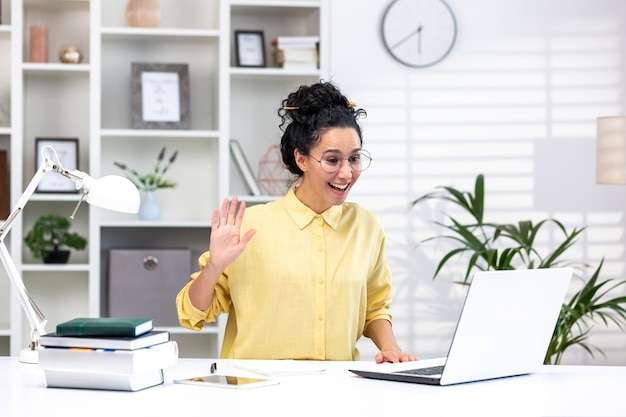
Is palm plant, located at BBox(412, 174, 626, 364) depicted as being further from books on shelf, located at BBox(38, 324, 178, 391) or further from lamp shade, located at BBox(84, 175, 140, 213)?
books on shelf, located at BBox(38, 324, 178, 391)

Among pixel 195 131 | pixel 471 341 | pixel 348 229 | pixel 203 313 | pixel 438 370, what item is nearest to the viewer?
pixel 471 341

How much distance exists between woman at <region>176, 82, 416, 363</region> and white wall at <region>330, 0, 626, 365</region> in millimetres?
1696

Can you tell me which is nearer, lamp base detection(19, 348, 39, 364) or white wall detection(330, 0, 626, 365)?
lamp base detection(19, 348, 39, 364)

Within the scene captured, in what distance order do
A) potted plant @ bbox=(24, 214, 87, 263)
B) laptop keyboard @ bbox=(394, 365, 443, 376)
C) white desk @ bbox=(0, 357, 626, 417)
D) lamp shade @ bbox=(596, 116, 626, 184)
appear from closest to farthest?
1. white desk @ bbox=(0, 357, 626, 417)
2. laptop keyboard @ bbox=(394, 365, 443, 376)
3. lamp shade @ bbox=(596, 116, 626, 184)
4. potted plant @ bbox=(24, 214, 87, 263)

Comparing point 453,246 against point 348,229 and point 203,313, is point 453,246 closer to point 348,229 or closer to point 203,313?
point 348,229

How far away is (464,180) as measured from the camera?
4281 millimetres

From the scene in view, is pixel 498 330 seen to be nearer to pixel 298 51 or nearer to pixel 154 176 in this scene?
pixel 298 51

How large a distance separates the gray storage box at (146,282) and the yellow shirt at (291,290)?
156 cm

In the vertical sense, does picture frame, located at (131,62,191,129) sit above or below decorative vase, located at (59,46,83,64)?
below

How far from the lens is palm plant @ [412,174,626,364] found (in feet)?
12.7

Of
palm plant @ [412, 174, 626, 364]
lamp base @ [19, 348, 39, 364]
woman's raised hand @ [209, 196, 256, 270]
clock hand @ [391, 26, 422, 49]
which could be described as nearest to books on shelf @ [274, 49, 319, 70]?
clock hand @ [391, 26, 422, 49]

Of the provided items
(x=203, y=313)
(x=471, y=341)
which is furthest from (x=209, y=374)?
(x=471, y=341)

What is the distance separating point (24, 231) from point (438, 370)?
275 centimetres

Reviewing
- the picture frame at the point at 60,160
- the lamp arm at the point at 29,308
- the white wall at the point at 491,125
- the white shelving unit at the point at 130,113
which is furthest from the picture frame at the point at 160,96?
the lamp arm at the point at 29,308
